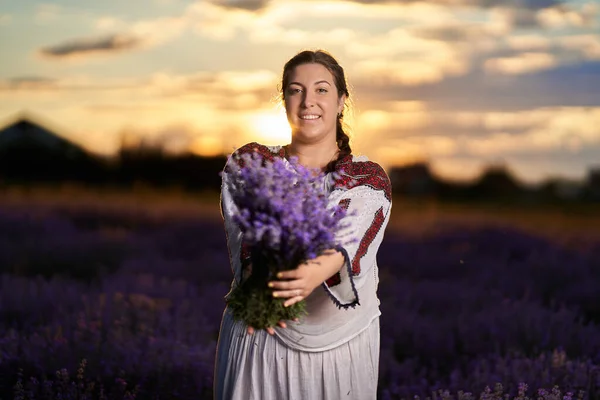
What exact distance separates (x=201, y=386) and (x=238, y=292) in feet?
6.82

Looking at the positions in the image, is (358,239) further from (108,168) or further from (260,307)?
(108,168)

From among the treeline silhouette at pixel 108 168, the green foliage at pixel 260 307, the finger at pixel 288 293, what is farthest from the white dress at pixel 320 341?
the treeline silhouette at pixel 108 168

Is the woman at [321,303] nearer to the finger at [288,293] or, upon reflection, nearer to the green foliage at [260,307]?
the green foliage at [260,307]

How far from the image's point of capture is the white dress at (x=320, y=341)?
9.65 ft

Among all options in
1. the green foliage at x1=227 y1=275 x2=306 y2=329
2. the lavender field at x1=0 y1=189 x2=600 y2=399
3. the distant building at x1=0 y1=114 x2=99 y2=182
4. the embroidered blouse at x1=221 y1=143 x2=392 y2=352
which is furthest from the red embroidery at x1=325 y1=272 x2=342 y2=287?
the distant building at x1=0 y1=114 x2=99 y2=182

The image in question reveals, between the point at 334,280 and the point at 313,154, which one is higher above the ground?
the point at 313,154

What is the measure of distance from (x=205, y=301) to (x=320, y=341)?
3573 mm

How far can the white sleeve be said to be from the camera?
282 centimetres

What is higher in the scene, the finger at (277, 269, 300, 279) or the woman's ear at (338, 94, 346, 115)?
the woman's ear at (338, 94, 346, 115)

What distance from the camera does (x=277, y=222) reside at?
2.49 metres

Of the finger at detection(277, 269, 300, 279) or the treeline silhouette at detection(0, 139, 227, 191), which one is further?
the treeline silhouette at detection(0, 139, 227, 191)

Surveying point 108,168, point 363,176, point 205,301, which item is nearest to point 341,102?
point 363,176

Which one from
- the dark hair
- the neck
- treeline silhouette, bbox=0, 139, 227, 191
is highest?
the dark hair

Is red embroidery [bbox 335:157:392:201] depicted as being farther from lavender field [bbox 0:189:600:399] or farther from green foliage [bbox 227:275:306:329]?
lavender field [bbox 0:189:600:399]
